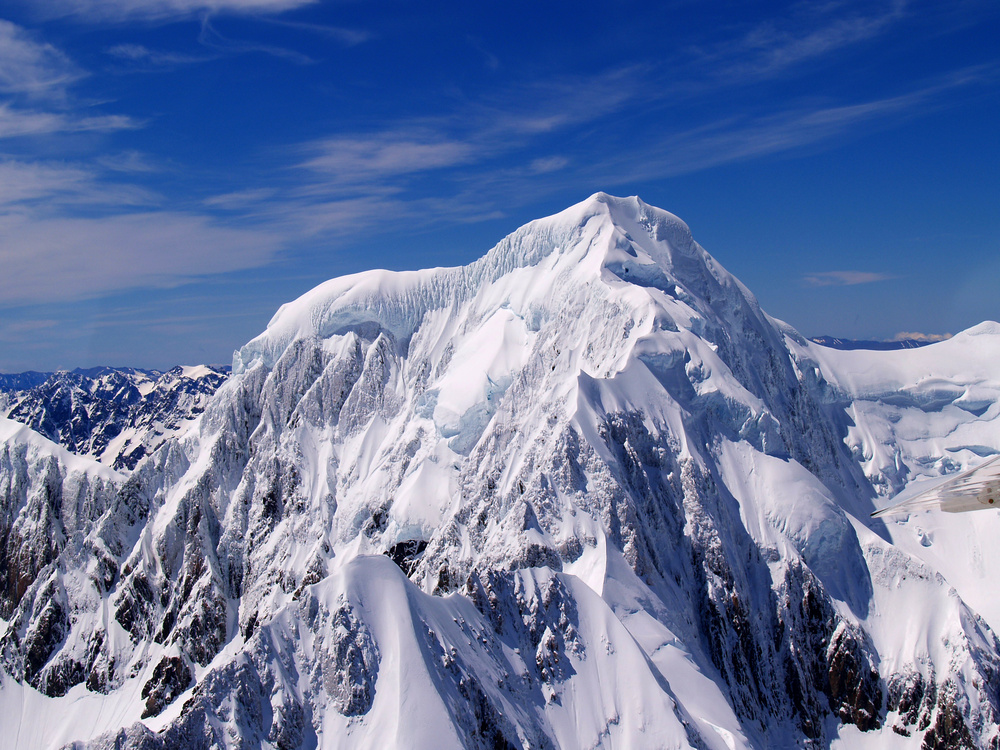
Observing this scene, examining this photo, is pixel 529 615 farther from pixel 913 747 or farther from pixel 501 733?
pixel 913 747

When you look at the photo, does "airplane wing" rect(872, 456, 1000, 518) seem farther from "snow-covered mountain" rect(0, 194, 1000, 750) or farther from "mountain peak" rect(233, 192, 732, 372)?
"mountain peak" rect(233, 192, 732, 372)

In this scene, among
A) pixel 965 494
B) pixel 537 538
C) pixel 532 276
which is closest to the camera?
pixel 965 494

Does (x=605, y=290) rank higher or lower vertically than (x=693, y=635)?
higher

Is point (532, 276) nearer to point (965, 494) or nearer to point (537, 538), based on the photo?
point (537, 538)

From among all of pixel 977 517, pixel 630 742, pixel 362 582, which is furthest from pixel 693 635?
pixel 977 517

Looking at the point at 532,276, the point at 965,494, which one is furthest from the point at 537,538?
the point at 965,494

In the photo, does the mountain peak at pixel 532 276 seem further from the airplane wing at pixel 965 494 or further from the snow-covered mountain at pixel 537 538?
the airplane wing at pixel 965 494

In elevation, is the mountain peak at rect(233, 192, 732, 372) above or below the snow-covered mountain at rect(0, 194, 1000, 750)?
above

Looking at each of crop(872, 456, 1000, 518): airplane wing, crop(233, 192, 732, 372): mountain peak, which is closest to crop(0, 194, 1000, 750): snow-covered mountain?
crop(233, 192, 732, 372): mountain peak
